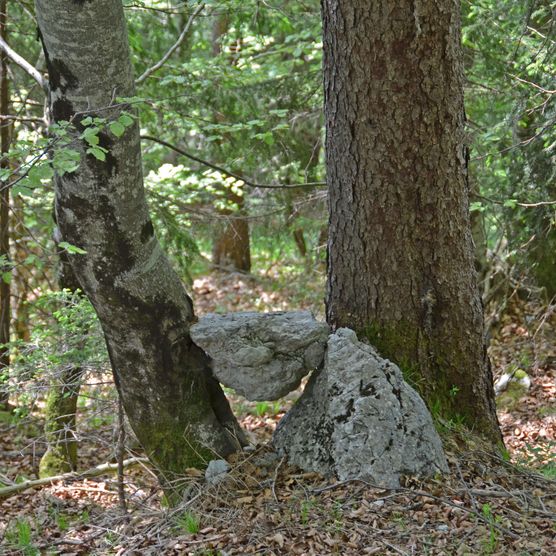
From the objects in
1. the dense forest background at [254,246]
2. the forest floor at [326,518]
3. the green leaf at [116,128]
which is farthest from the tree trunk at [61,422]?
the green leaf at [116,128]

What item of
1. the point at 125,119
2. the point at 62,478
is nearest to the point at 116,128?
the point at 125,119

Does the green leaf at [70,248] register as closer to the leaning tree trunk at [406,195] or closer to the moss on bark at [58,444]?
the leaning tree trunk at [406,195]

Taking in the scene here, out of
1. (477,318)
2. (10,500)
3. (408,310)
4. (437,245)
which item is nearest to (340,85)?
(437,245)

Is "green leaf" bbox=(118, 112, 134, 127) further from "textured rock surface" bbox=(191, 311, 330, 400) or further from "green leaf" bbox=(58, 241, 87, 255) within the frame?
"textured rock surface" bbox=(191, 311, 330, 400)

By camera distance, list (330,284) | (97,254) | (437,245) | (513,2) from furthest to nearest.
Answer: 1. (513,2)
2. (330,284)
3. (437,245)
4. (97,254)

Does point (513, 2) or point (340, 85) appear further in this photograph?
point (513, 2)

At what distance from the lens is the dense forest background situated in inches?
152

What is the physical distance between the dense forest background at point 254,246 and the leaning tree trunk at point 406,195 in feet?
1.90

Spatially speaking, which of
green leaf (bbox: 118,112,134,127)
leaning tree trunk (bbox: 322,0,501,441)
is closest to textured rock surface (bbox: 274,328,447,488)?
leaning tree trunk (bbox: 322,0,501,441)

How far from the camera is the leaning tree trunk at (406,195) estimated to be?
4.23 m

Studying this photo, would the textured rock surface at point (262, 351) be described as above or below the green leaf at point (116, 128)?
below

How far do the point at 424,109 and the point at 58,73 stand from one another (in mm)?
2201

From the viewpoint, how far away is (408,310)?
176 inches

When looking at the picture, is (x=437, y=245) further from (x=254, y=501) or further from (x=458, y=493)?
(x=254, y=501)
